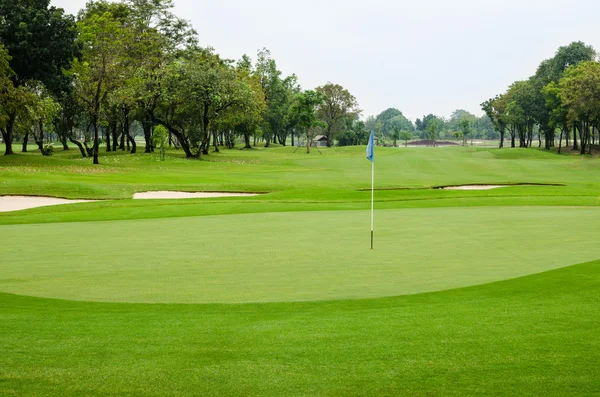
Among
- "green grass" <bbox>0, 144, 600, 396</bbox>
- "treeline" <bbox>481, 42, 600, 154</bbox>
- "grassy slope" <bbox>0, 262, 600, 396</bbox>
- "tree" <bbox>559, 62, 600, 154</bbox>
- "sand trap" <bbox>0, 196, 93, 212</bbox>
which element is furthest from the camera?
"treeline" <bbox>481, 42, 600, 154</bbox>

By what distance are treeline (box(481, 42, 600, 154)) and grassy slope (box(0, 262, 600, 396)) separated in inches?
3257

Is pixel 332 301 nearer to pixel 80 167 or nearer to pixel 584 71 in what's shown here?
pixel 80 167

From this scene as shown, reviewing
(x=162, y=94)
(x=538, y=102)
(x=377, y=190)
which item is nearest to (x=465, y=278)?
(x=377, y=190)

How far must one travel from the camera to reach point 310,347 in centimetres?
699

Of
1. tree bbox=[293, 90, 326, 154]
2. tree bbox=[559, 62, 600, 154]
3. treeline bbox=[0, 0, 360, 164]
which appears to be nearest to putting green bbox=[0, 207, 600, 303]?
treeline bbox=[0, 0, 360, 164]

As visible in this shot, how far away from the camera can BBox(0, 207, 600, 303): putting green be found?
10.5m

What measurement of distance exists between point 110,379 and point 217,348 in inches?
53.8

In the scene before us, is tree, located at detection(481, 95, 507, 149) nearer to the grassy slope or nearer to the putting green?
the putting green

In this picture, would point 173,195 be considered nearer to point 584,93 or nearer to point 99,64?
point 99,64

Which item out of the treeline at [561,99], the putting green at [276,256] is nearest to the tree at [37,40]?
the putting green at [276,256]

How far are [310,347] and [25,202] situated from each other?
26606mm

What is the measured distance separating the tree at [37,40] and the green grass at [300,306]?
40777mm

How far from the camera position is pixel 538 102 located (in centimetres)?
10919

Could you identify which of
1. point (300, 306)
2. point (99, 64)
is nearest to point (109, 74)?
point (99, 64)
